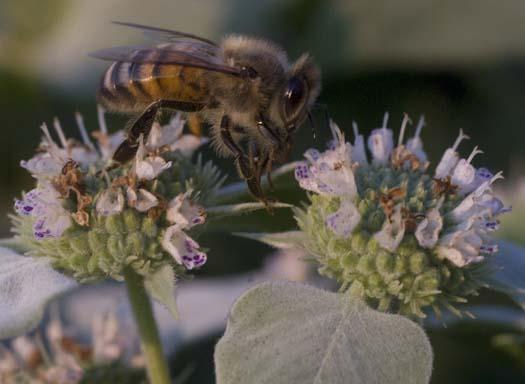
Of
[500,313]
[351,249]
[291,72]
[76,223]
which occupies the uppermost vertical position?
[291,72]

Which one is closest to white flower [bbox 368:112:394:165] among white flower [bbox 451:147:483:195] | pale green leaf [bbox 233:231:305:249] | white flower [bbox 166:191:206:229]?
white flower [bbox 451:147:483:195]

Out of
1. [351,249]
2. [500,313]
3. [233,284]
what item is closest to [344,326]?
[351,249]

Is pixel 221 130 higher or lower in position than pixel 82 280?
higher

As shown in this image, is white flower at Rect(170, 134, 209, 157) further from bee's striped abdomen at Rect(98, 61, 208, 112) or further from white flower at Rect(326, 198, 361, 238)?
white flower at Rect(326, 198, 361, 238)

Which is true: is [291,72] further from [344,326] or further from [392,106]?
[392,106]

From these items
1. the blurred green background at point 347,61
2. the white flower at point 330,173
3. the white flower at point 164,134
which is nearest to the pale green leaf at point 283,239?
the white flower at point 330,173

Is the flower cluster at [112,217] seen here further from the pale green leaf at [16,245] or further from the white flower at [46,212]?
the pale green leaf at [16,245]
